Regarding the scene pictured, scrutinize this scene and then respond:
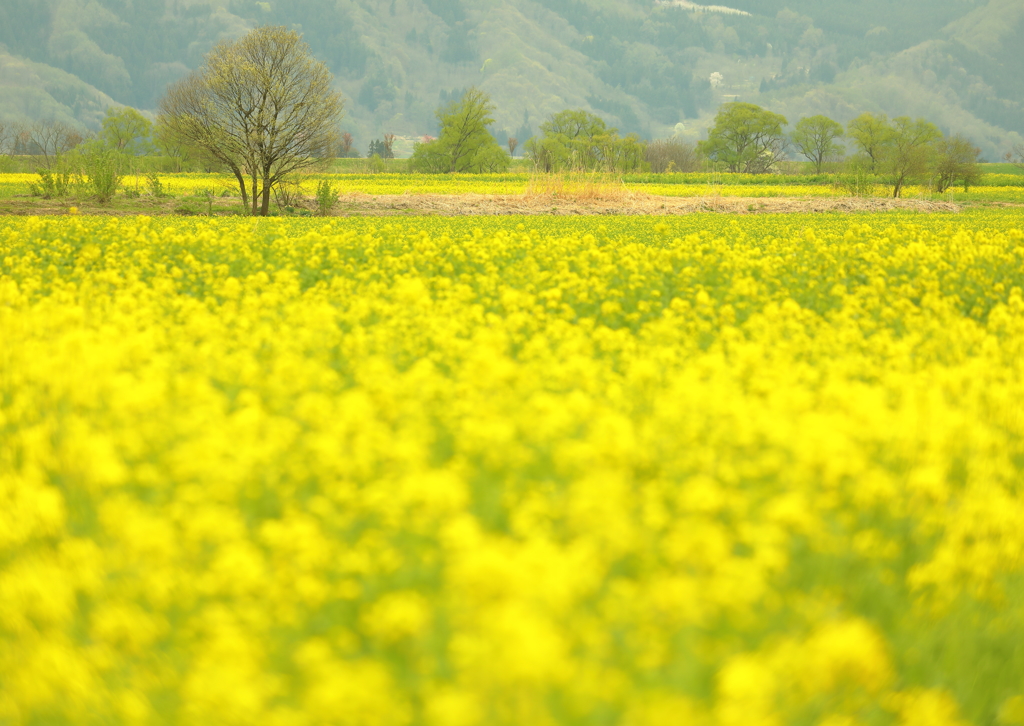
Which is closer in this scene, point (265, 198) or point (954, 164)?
point (265, 198)

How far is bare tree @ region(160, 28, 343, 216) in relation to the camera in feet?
103

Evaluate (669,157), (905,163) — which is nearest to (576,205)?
(905,163)

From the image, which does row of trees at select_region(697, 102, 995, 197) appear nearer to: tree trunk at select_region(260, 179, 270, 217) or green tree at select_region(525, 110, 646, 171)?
green tree at select_region(525, 110, 646, 171)

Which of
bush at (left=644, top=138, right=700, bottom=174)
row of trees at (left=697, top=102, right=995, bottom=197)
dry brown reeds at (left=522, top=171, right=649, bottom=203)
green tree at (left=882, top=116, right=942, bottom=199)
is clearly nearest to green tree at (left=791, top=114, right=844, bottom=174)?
row of trees at (left=697, top=102, right=995, bottom=197)

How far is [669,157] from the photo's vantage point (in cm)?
11719

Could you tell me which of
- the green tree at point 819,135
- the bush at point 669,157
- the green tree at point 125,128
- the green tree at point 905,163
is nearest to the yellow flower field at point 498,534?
the green tree at point 905,163

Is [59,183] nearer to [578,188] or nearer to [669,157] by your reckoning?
[578,188]

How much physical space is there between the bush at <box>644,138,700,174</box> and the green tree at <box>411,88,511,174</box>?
32.5 meters

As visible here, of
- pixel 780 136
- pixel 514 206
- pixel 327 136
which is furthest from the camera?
pixel 780 136

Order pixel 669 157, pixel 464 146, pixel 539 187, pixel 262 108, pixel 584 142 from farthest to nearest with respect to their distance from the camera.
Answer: pixel 669 157 < pixel 584 142 < pixel 464 146 < pixel 539 187 < pixel 262 108

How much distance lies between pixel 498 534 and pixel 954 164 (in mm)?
71213

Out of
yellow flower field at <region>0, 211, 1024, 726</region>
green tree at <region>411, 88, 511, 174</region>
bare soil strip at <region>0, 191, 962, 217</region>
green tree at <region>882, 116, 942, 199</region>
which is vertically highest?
green tree at <region>411, 88, 511, 174</region>

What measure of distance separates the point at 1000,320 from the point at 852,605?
802cm

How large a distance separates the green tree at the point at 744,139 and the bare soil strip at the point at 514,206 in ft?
260
